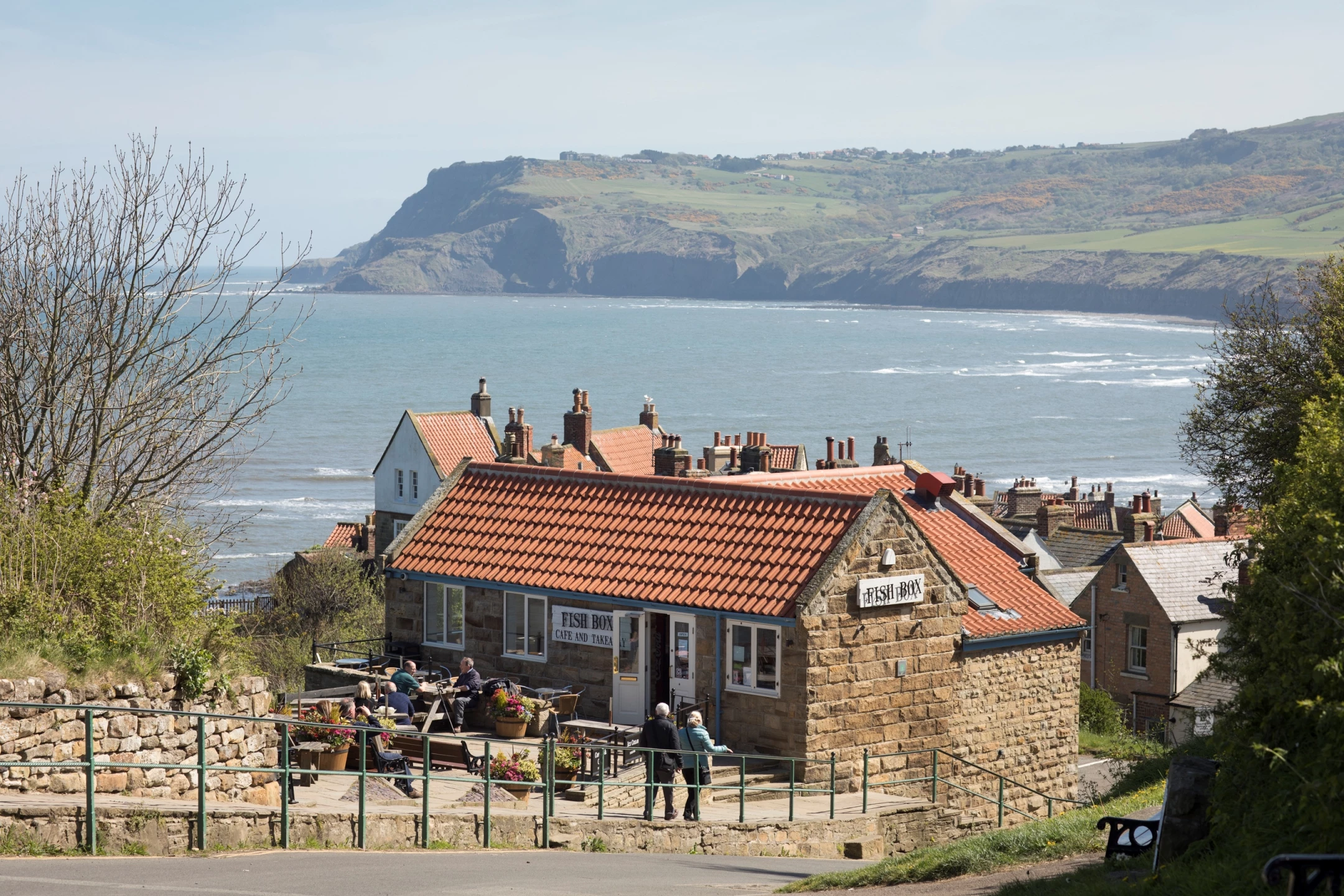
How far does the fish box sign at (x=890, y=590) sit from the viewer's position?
23.8 meters

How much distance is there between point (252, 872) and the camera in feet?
45.8

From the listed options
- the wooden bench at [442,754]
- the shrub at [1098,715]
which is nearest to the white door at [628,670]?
the wooden bench at [442,754]

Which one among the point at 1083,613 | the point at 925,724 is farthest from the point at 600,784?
the point at 1083,613

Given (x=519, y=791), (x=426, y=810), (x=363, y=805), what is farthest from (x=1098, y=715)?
(x=363, y=805)

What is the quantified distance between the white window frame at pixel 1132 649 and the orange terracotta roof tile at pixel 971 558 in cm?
1671

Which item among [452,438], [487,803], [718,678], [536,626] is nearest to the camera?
[487,803]

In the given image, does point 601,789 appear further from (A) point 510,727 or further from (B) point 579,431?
(B) point 579,431

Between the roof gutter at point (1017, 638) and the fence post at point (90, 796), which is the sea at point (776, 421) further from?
the fence post at point (90, 796)

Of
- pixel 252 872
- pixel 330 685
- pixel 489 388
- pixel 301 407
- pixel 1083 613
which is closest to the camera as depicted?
pixel 252 872

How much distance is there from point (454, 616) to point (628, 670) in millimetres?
4441

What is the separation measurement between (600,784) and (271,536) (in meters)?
69.1

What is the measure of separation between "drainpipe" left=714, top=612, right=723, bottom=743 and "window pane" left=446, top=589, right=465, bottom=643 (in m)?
5.92

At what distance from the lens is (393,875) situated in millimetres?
14680

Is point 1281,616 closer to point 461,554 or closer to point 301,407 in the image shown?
point 461,554
